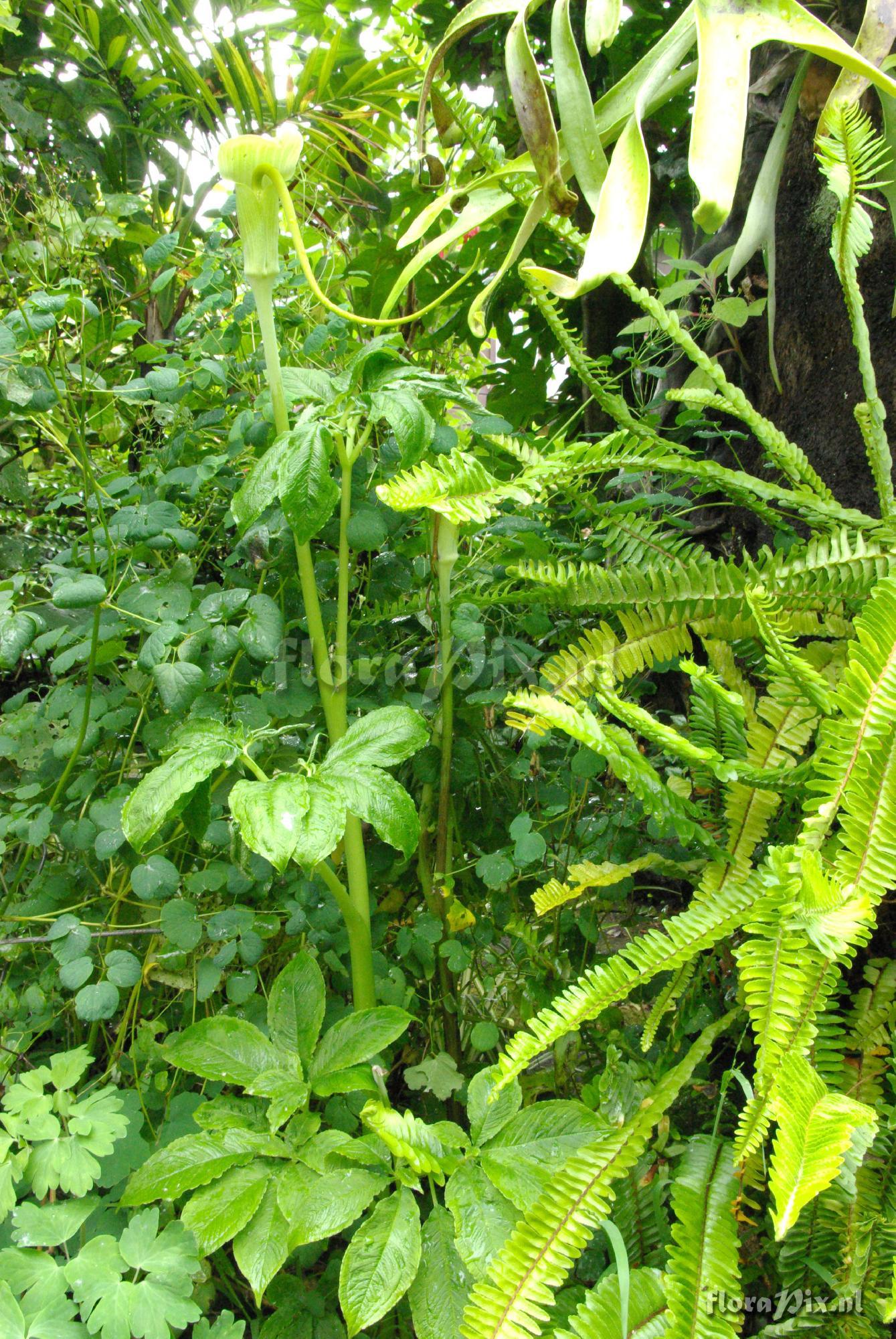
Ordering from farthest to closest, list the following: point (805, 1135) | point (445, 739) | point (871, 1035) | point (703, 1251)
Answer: point (445, 739) < point (871, 1035) < point (703, 1251) < point (805, 1135)

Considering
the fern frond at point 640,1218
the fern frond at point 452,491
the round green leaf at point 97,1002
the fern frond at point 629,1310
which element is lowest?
the fern frond at point 640,1218

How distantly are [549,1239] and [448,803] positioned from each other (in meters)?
0.44

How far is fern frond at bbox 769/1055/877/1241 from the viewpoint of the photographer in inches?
18.1

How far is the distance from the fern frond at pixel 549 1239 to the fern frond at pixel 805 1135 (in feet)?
0.42

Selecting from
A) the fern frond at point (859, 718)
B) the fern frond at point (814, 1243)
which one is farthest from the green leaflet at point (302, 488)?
the fern frond at point (814, 1243)

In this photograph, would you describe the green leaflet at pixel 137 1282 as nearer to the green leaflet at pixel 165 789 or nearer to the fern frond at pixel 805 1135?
the green leaflet at pixel 165 789

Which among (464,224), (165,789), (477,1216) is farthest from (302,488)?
(477,1216)

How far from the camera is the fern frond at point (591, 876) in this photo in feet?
2.53

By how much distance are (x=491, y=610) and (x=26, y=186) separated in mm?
861

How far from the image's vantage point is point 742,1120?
23.0 inches

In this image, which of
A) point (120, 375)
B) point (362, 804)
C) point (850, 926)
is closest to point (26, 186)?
point (120, 375)

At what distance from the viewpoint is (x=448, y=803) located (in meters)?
0.95

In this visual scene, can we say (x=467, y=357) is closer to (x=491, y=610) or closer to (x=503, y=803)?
(x=491, y=610)

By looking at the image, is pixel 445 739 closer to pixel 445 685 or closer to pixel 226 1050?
pixel 445 685
